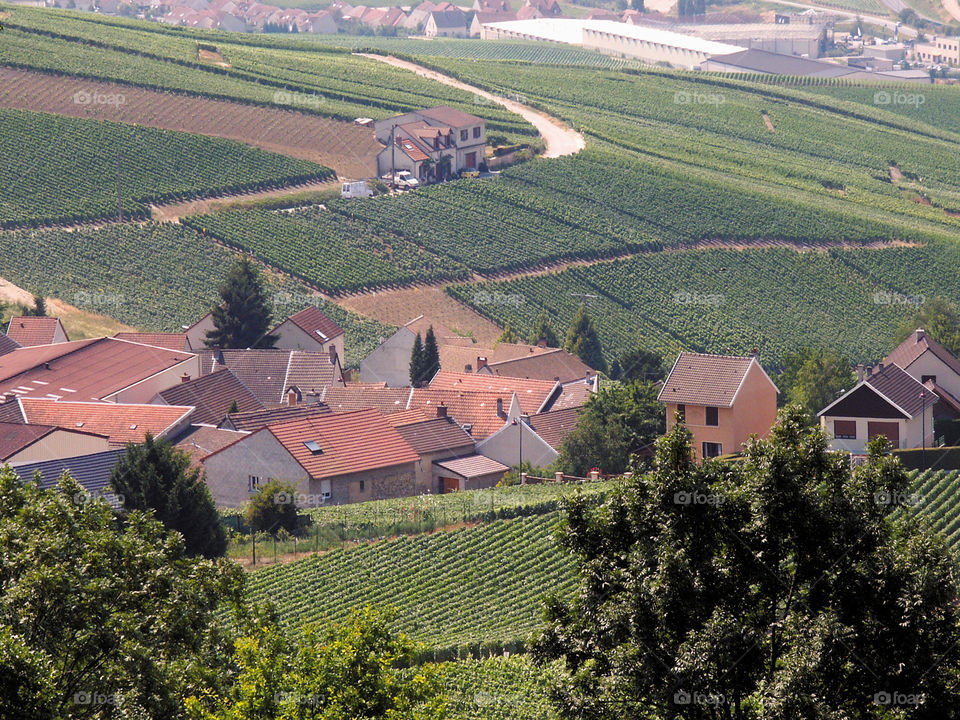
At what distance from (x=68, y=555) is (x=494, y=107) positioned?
377 feet

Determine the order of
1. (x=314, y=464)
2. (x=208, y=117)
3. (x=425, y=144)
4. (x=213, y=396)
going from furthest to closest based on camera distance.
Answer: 1. (x=208, y=117)
2. (x=425, y=144)
3. (x=213, y=396)
4. (x=314, y=464)

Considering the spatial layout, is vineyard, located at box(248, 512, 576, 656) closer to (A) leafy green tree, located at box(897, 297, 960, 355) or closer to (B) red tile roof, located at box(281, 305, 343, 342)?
(B) red tile roof, located at box(281, 305, 343, 342)

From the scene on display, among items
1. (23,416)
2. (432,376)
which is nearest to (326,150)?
(432,376)

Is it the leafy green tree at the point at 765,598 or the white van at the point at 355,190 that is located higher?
the leafy green tree at the point at 765,598

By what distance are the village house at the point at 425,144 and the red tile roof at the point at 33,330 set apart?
1690 inches

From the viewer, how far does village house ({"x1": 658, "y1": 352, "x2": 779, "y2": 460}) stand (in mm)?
57875

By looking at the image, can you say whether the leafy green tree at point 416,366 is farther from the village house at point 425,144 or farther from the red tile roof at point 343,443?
the village house at point 425,144

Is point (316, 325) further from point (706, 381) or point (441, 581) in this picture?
point (441, 581)

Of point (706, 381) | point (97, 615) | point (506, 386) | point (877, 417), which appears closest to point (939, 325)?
point (506, 386)

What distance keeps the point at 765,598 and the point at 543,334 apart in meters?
66.3

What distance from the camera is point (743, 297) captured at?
3930 inches

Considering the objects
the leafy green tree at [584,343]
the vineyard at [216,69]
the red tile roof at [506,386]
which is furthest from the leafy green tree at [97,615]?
the vineyard at [216,69]

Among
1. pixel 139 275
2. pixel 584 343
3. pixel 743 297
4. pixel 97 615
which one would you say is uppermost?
pixel 97 615

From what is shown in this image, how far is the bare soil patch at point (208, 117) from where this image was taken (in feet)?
376
